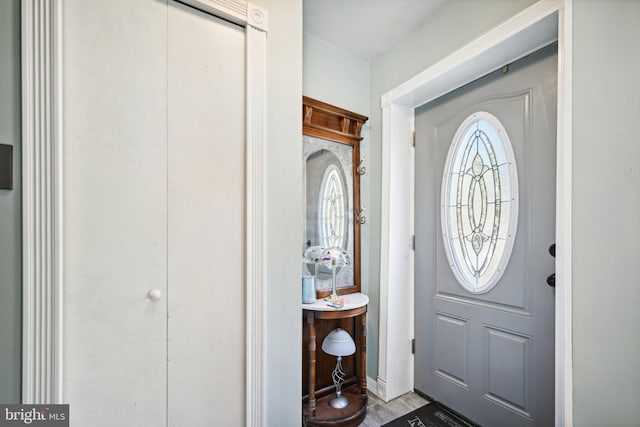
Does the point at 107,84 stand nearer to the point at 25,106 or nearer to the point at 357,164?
the point at 25,106

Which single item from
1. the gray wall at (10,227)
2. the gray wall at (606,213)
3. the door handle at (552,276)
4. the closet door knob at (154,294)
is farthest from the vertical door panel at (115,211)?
the door handle at (552,276)

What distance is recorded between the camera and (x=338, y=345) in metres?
1.83

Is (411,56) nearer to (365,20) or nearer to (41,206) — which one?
(365,20)

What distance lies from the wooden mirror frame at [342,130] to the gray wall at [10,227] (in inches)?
54.5

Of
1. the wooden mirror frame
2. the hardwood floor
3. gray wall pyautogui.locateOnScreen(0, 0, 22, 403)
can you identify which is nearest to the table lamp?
the hardwood floor

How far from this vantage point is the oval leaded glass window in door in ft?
5.49

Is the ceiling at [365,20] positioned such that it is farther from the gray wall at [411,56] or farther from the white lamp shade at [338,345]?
the white lamp shade at [338,345]

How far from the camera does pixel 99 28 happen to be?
39.7 inches

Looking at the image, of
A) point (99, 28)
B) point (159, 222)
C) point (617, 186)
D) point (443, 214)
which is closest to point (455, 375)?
point (443, 214)

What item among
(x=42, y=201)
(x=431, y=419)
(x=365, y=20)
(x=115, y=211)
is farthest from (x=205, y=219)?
(x=431, y=419)

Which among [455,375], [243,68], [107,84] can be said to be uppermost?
[243,68]

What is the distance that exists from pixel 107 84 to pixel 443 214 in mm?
1928

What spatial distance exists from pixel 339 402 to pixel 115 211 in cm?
177

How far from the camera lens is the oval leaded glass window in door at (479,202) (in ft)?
5.49
